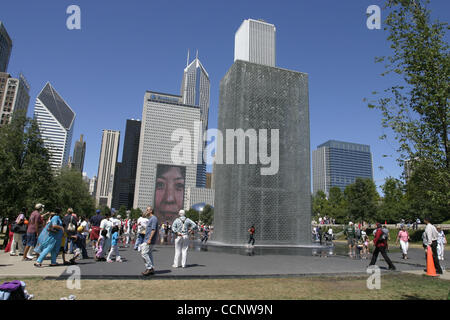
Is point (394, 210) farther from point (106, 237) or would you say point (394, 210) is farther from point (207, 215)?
point (207, 215)

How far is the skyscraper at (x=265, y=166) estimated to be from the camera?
19156 millimetres

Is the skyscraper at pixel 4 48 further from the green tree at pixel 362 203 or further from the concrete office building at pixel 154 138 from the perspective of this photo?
the green tree at pixel 362 203

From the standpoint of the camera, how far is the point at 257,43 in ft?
78.6

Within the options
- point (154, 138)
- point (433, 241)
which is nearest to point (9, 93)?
point (154, 138)

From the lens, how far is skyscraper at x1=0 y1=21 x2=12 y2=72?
505ft

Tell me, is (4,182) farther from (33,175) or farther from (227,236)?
(227,236)

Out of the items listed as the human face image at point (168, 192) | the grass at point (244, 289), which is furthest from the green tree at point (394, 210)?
the grass at point (244, 289)

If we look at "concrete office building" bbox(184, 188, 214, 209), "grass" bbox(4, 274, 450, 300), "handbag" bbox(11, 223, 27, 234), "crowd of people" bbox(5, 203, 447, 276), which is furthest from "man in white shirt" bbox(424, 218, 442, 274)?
"concrete office building" bbox(184, 188, 214, 209)

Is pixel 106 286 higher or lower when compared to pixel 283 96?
lower

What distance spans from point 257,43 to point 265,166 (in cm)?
1092

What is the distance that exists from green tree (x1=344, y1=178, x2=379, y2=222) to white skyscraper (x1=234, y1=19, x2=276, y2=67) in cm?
4209
